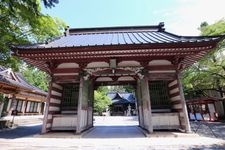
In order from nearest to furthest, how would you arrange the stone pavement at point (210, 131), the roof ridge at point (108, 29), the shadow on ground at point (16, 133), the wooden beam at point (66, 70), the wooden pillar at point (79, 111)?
the wooden pillar at point (79, 111) → the shadow on ground at point (16, 133) → the stone pavement at point (210, 131) → the wooden beam at point (66, 70) → the roof ridge at point (108, 29)

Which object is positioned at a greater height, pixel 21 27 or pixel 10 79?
pixel 21 27

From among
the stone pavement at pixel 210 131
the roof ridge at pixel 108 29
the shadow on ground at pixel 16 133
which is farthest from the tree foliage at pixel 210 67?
the shadow on ground at pixel 16 133

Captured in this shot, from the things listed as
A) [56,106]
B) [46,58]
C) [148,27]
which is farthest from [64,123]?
[148,27]

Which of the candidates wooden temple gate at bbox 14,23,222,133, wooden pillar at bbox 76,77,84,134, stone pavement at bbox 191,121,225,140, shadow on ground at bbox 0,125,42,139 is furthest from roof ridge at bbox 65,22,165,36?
stone pavement at bbox 191,121,225,140

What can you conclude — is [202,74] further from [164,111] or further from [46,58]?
[46,58]

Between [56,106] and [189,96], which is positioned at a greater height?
[189,96]

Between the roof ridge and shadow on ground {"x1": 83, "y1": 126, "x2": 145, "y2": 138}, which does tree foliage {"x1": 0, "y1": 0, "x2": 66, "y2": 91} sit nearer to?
the roof ridge

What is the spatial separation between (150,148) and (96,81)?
24.0 ft

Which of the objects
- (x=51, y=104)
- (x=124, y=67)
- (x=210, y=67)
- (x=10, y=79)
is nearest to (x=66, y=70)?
(x=51, y=104)

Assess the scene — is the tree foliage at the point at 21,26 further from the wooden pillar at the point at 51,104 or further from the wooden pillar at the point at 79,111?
the wooden pillar at the point at 79,111

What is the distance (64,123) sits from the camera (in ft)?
30.5

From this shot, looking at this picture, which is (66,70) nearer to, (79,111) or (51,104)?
(51,104)

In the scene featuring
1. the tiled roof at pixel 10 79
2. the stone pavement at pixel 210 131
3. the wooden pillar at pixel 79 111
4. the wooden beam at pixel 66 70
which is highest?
the tiled roof at pixel 10 79

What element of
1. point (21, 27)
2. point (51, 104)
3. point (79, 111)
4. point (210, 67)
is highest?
point (21, 27)
